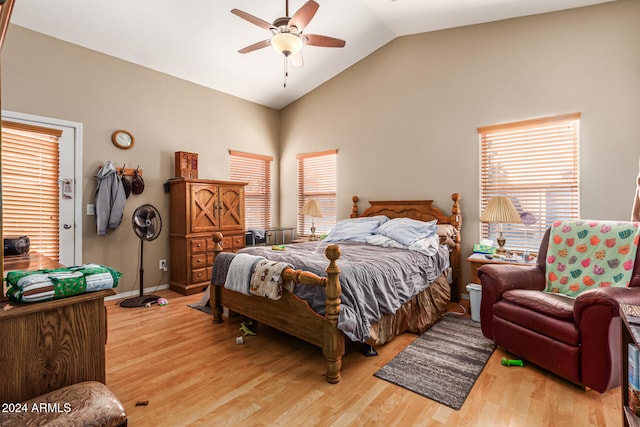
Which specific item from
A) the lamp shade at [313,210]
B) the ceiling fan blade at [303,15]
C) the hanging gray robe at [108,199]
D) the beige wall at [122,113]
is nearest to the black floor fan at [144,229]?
the hanging gray robe at [108,199]

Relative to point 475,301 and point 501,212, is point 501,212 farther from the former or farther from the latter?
point 475,301

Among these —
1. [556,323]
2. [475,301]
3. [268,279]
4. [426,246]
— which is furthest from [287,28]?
[475,301]

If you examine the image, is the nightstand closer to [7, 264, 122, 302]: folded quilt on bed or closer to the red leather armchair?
the red leather armchair

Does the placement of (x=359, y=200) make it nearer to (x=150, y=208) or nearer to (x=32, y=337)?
(x=150, y=208)

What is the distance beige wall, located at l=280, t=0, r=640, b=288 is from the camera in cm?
307

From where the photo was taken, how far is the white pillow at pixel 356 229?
393 centimetres

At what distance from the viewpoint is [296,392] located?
1983 mm

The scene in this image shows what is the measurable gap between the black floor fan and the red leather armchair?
11.8 feet

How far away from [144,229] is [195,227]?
2.05ft

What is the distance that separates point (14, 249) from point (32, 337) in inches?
76.0

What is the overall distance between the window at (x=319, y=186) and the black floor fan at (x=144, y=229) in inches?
93.2

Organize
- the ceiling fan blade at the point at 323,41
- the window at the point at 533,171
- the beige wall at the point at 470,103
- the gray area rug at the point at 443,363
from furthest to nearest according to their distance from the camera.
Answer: the window at the point at 533,171 < the beige wall at the point at 470,103 < the ceiling fan blade at the point at 323,41 < the gray area rug at the point at 443,363

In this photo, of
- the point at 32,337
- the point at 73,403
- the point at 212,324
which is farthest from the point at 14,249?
the point at 73,403

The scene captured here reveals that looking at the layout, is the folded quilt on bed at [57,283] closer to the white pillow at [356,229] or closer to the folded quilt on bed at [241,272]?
the folded quilt on bed at [241,272]
